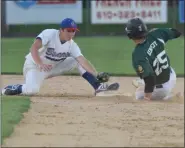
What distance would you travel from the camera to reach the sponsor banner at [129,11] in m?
27.1

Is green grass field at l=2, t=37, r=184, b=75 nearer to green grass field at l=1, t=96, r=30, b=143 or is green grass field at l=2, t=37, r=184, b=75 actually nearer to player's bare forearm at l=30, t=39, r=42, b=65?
player's bare forearm at l=30, t=39, r=42, b=65

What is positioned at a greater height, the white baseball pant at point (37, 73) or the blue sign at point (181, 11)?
the white baseball pant at point (37, 73)

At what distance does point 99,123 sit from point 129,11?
20.1 metres

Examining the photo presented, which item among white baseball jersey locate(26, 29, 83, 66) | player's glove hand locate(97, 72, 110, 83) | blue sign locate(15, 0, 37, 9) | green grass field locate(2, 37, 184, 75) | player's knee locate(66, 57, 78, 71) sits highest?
white baseball jersey locate(26, 29, 83, 66)

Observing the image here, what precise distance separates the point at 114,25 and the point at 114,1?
51.7 inches

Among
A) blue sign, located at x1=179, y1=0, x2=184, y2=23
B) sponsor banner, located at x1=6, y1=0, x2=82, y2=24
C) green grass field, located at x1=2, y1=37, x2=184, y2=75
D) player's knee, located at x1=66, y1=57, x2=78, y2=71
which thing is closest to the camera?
player's knee, located at x1=66, y1=57, x2=78, y2=71

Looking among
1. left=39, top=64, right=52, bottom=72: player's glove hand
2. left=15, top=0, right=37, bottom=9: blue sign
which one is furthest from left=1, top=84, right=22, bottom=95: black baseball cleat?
left=15, top=0, right=37, bottom=9: blue sign

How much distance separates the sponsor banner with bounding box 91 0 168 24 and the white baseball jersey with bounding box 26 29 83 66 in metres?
17.0

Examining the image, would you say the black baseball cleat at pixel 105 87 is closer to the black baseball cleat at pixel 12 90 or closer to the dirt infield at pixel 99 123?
the dirt infield at pixel 99 123

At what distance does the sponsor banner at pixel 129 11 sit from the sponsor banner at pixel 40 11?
1041 millimetres

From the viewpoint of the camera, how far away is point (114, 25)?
28031mm

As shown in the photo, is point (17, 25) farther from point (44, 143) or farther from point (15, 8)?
point (44, 143)

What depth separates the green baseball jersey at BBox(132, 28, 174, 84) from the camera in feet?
29.1

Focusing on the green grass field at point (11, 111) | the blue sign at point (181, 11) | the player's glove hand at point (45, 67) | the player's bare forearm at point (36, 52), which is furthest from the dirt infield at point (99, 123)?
the blue sign at point (181, 11)
